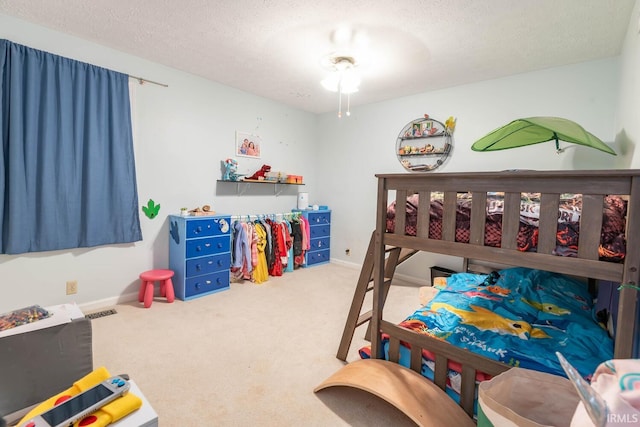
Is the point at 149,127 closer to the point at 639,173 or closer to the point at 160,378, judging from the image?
the point at 160,378

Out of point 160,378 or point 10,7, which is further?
point 10,7

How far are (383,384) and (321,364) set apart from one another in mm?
628

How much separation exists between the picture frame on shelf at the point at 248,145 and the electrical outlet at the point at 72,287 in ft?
7.23

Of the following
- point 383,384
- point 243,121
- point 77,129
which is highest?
point 243,121

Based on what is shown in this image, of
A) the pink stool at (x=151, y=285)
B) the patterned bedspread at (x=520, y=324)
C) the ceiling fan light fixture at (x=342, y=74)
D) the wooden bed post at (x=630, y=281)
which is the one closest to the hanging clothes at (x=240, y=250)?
the pink stool at (x=151, y=285)

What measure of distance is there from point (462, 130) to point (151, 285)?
12.5 ft

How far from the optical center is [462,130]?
11.5ft

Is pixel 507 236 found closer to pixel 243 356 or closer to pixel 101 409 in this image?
pixel 101 409

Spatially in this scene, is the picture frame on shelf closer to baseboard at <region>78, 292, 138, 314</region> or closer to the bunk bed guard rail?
baseboard at <region>78, 292, 138, 314</region>

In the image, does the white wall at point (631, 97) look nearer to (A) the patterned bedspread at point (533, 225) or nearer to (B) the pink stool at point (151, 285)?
(A) the patterned bedspread at point (533, 225)

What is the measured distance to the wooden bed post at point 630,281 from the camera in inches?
41.0

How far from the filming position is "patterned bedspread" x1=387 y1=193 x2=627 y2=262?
1.14m

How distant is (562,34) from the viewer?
2.33 metres

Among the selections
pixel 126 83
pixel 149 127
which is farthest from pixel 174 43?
pixel 149 127
